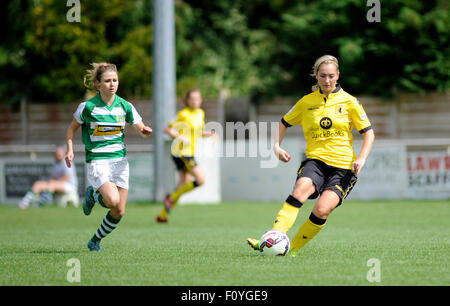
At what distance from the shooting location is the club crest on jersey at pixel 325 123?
279 inches

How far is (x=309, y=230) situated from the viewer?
6.99m

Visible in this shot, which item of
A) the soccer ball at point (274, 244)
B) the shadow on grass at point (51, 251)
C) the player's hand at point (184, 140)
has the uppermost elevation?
the player's hand at point (184, 140)

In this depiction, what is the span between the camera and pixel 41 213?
616 inches

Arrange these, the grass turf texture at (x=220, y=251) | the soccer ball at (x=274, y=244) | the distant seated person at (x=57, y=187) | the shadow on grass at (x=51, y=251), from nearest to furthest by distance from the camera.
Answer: the grass turf texture at (x=220, y=251) → the soccer ball at (x=274, y=244) → the shadow on grass at (x=51, y=251) → the distant seated person at (x=57, y=187)

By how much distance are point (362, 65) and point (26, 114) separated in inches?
438

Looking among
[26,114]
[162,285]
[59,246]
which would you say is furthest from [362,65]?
[162,285]

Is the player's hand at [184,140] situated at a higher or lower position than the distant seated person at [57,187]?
higher

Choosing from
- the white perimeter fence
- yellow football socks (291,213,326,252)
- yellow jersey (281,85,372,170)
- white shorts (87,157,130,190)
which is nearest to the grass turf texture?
yellow football socks (291,213,326,252)

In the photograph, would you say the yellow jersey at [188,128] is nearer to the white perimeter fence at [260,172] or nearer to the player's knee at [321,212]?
the white perimeter fence at [260,172]

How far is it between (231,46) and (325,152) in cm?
2168

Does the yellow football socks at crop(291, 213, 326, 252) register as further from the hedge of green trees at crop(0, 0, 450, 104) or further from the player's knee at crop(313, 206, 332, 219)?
the hedge of green trees at crop(0, 0, 450, 104)

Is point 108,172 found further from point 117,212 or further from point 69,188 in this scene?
point 69,188

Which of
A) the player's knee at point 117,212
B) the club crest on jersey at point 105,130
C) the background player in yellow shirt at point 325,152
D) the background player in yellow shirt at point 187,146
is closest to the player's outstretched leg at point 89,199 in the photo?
the player's knee at point 117,212

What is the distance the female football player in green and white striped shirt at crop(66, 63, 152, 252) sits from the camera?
760 cm
